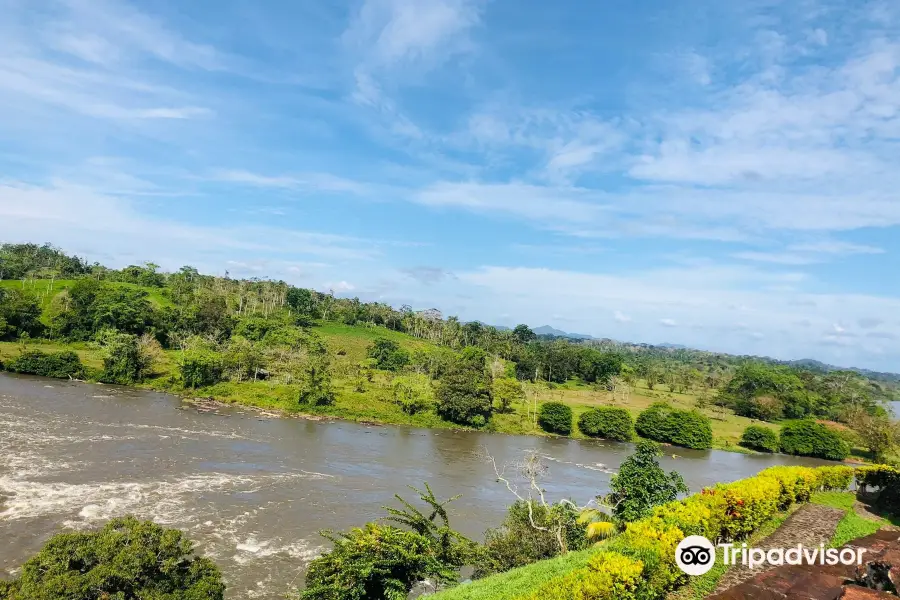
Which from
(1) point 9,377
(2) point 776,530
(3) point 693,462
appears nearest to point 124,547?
(2) point 776,530

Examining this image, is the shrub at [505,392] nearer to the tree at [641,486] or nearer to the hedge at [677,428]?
the hedge at [677,428]

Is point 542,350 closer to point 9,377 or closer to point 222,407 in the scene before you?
point 222,407

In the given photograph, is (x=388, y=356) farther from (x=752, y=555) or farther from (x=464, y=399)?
(x=752, y=555)

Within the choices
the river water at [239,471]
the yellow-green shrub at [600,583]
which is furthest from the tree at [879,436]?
the yellow-green shrub at [600,583]

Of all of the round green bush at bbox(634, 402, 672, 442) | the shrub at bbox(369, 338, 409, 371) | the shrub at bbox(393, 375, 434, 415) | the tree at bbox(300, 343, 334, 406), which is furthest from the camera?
the shrub at bbox(369, 338, 409, 371)

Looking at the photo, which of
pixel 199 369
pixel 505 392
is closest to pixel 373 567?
pixel 505 392

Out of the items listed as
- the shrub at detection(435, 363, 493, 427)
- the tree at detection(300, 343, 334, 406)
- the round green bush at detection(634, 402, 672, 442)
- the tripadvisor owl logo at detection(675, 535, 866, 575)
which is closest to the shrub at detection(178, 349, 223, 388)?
the tree at detection(300, 343, 334, 406)

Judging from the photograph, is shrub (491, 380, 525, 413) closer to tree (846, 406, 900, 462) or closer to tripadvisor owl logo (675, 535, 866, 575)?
tree (846, 406, 900, 462)
